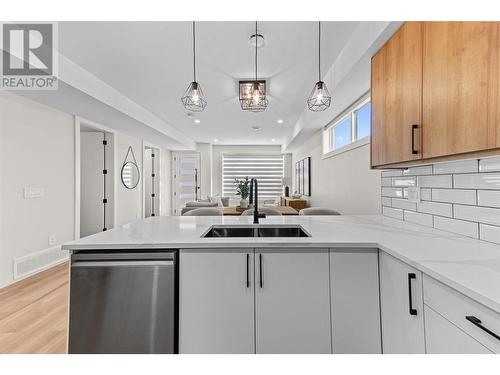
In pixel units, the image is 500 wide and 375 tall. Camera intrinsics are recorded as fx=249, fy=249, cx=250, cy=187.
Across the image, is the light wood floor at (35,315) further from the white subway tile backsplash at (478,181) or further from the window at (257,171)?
the window at (257,171)

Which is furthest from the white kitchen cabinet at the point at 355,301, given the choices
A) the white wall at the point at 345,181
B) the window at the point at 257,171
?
the window at the point at 257,171

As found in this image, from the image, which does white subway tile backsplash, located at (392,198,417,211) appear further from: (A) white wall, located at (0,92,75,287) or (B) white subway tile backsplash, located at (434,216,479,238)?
(A) white wall, located at (0,92,75,287)

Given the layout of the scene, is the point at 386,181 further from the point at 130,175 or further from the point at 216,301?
the point at 130,175

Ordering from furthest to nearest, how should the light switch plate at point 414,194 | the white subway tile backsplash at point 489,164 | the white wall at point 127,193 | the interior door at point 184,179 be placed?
the interior door at point 184,179 < the white wall at point 127,193 < the light switch plate at point 414,194 < the white subway tile backsplash at point 489,164

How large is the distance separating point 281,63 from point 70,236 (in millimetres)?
4101

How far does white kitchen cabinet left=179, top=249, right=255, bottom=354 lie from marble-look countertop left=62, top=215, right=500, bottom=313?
0.08m

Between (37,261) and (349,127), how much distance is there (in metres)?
4.87

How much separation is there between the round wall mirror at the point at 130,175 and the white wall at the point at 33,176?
1.67m

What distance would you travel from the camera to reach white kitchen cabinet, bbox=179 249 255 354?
133cm

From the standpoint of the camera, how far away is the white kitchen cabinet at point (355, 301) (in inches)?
51.7

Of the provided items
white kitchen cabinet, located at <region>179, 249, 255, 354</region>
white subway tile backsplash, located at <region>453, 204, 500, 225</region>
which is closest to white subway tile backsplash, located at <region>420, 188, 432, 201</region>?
white subway tile backsplash, located at <region>453, 204, 500, 225</region>

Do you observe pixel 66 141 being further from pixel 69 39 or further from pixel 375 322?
pixel 375 322
